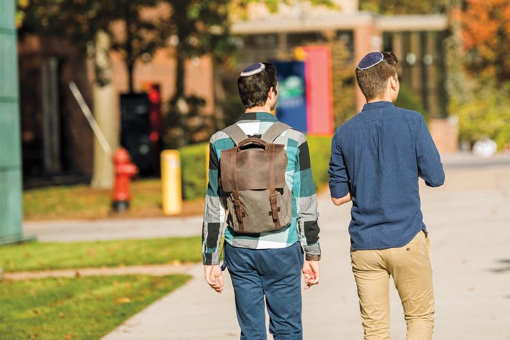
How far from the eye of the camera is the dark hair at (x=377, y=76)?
5234mm

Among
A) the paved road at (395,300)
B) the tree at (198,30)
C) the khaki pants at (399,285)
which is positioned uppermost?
the tree at (198,30)

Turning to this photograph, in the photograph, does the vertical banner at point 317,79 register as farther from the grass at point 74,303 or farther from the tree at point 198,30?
the grass at point 74,303

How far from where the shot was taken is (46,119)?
3525 centimetres

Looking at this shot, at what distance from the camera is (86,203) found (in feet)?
68.6

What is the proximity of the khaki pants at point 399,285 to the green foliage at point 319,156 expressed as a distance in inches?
573

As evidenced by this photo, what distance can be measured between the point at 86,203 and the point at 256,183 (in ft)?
52.9

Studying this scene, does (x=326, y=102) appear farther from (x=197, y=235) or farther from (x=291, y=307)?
(x=291, y=307)

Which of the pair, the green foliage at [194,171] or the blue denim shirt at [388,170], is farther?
the green foliage at [194,171]

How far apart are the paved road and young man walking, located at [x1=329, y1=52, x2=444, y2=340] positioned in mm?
2095

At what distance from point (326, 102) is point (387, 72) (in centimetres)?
1996

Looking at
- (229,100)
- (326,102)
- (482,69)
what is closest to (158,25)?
(326,102)

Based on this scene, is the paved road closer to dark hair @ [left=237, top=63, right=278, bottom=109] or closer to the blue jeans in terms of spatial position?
the blue jeans

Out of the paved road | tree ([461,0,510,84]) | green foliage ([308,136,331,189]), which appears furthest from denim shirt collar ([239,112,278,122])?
tree ([461,0,510,84])

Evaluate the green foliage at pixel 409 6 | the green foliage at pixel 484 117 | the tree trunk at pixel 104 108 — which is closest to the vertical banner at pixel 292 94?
the tree trunk at pixel 104 108
